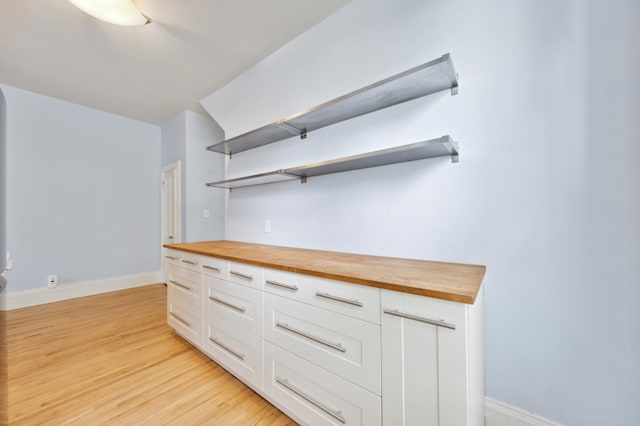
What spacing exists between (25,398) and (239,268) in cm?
153

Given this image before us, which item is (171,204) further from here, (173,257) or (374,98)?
(374,98)

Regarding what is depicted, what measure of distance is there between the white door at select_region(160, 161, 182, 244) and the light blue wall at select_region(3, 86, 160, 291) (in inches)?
8.4

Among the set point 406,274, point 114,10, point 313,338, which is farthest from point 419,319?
point 114,10

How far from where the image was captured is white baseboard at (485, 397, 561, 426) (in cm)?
118

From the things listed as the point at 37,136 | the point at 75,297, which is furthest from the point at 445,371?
the point at 37,136

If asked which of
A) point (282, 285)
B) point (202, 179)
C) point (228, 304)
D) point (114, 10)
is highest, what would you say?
point (114, 10)

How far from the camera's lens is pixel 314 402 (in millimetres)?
1229

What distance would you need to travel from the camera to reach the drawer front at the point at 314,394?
41.9 inches

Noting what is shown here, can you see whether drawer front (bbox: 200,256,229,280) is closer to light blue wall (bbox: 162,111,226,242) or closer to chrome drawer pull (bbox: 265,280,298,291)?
chrome drawer pull (bbox: 265,280,298,291)

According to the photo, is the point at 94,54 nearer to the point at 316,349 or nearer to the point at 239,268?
the point at 239,268

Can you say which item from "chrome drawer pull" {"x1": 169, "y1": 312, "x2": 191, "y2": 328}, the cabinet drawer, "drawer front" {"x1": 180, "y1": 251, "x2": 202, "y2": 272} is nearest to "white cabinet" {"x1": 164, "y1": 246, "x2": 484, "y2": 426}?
"drawer front" {"x1": 180, "y1": 251, "x2": 202, "y2": 272}

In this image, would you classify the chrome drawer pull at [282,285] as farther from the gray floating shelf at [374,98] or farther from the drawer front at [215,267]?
the gray floating shelf at [374,98]

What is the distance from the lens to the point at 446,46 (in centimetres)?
145

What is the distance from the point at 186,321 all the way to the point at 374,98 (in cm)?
234
